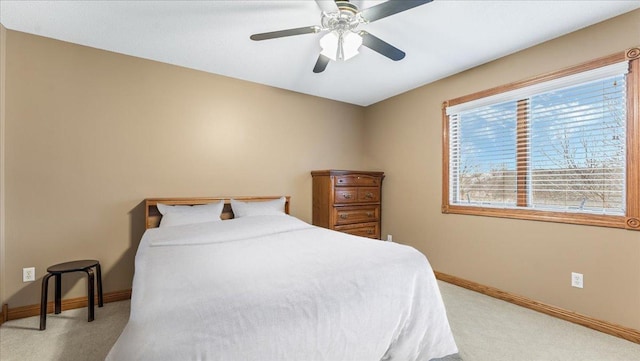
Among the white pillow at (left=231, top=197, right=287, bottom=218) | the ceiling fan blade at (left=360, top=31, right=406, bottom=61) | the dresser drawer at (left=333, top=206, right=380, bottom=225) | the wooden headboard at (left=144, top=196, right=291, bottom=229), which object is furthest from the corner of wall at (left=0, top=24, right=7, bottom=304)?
the dresser drawer at (left=333, top=206, right=380, bottom=225)

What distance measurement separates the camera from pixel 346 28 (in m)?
1.97

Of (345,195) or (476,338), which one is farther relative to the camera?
(345,195)

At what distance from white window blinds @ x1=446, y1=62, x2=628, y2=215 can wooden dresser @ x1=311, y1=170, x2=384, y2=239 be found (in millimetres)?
1129

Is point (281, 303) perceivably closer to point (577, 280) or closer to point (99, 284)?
point (99, 284)

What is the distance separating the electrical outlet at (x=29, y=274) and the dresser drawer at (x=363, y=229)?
3.06 m

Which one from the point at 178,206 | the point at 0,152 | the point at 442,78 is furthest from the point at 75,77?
the point at 442,78

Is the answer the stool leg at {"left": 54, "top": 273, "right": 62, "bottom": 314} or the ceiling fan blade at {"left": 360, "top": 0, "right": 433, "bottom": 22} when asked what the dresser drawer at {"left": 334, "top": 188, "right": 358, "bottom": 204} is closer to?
the ceiling fan blade at {"left": 360, "top": 0, "right": 433, "bottom": 22}

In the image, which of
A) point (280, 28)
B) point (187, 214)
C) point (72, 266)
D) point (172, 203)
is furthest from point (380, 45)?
point (72, 266)

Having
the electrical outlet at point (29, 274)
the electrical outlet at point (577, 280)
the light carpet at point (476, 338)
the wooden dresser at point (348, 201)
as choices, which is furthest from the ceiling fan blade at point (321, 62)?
the electrical outlet at point (29, 274)

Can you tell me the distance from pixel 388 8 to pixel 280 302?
174 centimetres

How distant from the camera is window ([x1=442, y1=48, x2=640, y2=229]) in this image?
225 cm

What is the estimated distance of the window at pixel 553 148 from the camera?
88.4 inches

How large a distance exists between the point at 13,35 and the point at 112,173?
4.51 feet

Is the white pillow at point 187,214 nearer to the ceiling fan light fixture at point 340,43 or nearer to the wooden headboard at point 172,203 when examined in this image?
the wooden headboard at point 172,203
